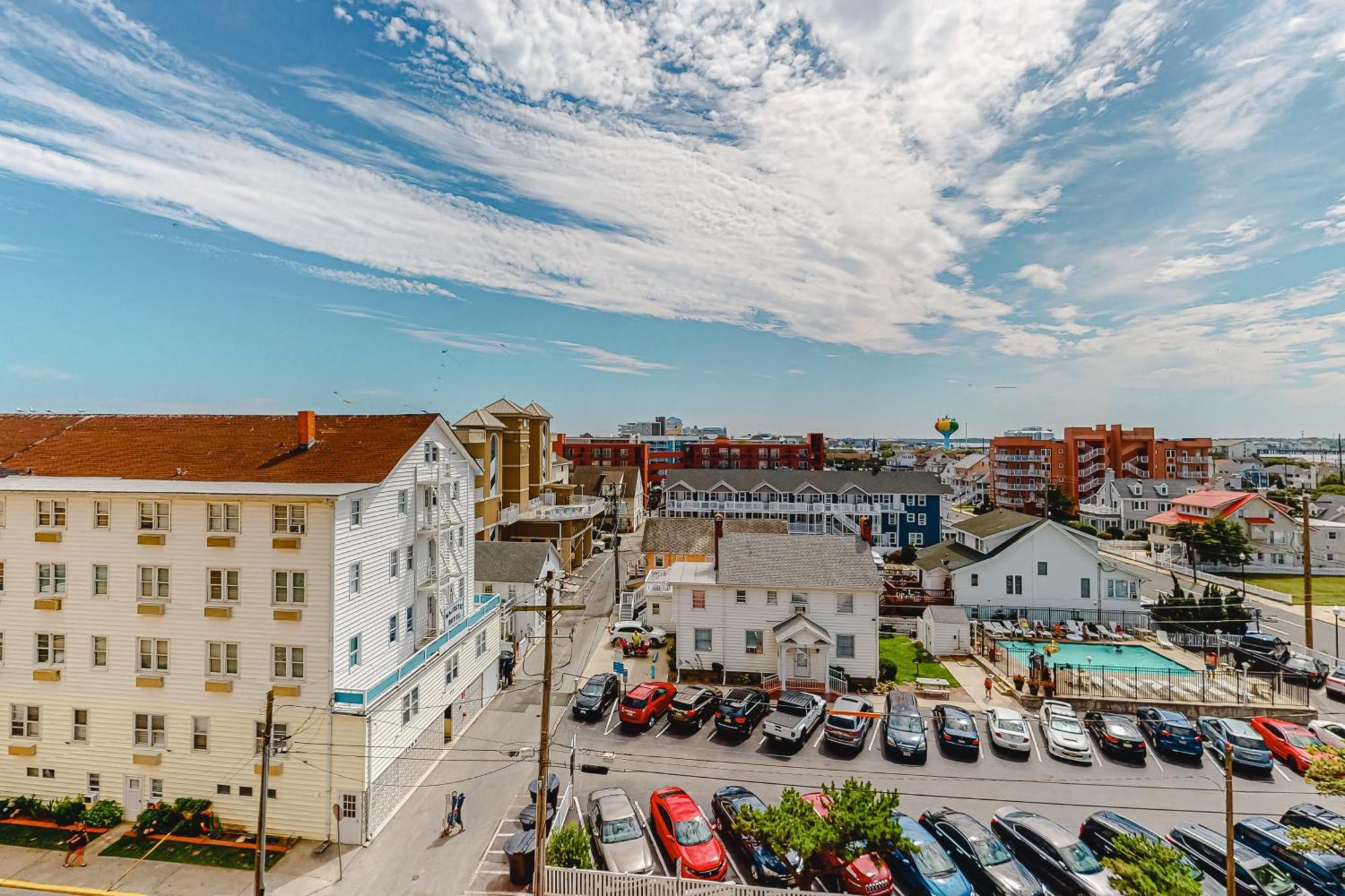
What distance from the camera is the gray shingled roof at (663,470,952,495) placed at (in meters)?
66.4

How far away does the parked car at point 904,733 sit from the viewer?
2292 cm

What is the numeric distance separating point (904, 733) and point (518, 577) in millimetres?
24290

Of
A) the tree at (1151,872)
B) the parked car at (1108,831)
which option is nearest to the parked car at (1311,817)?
the parked car at (1108,831)

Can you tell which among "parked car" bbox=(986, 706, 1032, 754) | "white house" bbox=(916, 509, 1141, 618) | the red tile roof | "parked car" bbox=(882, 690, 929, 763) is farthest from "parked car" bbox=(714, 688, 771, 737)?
"white house" bbox=(916, 509, 1141, 618)

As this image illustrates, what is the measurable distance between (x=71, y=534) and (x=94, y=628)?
3193 millimetres

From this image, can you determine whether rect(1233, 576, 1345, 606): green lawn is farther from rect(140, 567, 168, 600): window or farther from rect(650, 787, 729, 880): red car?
rect(140, 567, 168, 600): window

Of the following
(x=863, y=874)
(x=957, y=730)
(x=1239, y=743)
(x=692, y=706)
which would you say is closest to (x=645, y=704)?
(x=692, y=706)

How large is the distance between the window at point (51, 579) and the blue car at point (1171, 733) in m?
39.6

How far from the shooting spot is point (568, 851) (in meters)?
16.1

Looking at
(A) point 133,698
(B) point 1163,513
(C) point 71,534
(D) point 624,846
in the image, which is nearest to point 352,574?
(A) point 133,698

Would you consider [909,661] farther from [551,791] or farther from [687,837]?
[551,791]

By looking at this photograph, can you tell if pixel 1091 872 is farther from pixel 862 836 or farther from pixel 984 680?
pixel 984 680

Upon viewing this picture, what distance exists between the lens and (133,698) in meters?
19.8

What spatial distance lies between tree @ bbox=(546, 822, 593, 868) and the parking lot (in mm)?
3628
